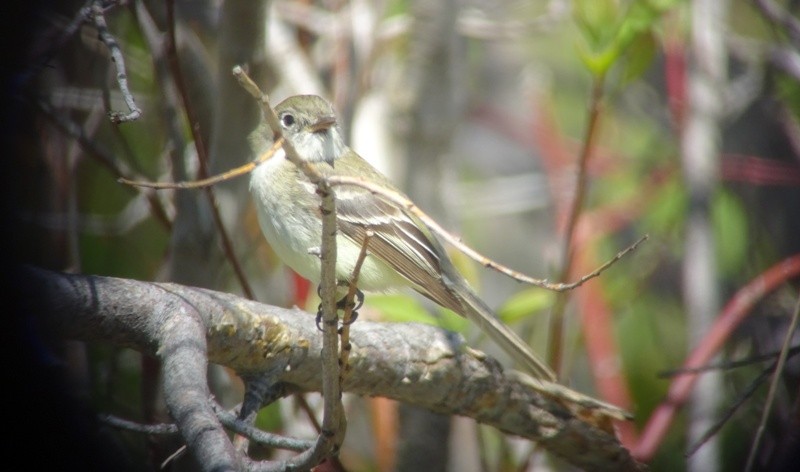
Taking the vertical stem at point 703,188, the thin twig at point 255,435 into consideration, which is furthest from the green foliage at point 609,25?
the thin twig at point 255,435

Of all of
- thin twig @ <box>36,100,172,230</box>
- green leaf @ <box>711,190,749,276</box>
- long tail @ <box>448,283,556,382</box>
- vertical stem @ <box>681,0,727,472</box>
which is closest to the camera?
thin twig @ <box>36,100,172,230</box>

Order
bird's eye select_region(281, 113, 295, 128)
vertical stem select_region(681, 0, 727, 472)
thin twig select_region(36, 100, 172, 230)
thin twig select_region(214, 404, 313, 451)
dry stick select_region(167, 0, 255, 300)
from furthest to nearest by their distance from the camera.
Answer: vertical stem select_region(681, 0, 727, 472), bird's eye select_region(281, 113, 295, 128), thin twig select_region(36, 100, 172, 230), dry stick select_region(167, 0, 255, 300), thin twig select_region(214, 404, 313, 451)

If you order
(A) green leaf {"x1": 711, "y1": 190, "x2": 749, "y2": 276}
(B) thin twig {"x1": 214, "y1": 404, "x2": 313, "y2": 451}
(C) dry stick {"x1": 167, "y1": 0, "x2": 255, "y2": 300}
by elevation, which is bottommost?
(B) thin twig {"x1": 214, "y1": 404, "x2": 313, "y2": 451}

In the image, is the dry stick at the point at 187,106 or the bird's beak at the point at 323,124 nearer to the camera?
the dry stick at the point at 187,106

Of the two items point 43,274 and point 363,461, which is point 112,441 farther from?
point 363,461

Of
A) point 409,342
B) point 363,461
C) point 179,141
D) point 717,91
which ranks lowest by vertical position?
point 363,461

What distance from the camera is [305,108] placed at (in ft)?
11.0

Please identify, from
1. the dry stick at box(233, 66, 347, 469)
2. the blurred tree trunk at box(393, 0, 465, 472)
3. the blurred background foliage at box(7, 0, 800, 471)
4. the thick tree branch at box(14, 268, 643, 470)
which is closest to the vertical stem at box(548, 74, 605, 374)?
the blurred background foliage at box(7, 0, 800, 471)

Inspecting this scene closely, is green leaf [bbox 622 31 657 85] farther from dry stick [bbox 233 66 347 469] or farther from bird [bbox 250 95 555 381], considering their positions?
dry stick [bbox 233 66 347 469]

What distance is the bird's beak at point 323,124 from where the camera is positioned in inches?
117

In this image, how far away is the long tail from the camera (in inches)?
120

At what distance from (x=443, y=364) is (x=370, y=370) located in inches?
9.4

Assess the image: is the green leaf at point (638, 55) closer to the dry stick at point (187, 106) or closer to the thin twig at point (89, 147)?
the dry stick at point (187, 106)

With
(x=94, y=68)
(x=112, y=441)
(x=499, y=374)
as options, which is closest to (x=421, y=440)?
(x=499, y=374)
